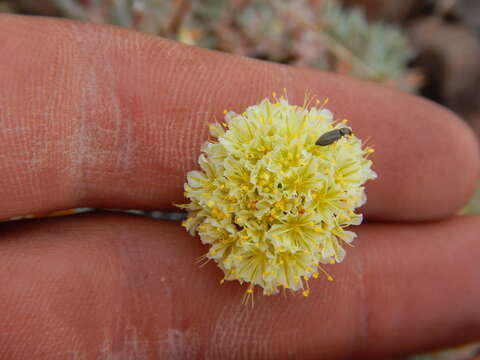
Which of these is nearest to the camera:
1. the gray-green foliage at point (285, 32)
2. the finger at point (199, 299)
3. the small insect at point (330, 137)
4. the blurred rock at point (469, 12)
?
the small insect at point (330, 137)

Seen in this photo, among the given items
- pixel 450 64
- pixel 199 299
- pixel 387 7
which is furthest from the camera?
pixel 387 7

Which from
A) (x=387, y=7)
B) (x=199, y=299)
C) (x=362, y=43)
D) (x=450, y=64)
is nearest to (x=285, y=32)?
(x=362, y=43)

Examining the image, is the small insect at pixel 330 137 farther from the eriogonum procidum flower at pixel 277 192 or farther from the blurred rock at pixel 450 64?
the blurred rock at pixel 450 64

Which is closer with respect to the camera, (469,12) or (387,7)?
(387,7)

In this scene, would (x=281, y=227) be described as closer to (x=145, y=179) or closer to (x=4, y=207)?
(x=145, y=179)

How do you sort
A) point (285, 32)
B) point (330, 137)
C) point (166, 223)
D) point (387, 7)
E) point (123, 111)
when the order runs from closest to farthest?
point (330, 137) → point (123, 111) → point (166, 223) → point (285, 32) → point (387, 7)

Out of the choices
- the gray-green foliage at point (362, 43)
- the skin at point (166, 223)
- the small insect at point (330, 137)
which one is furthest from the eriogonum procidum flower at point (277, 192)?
the gray-green foliage at point (362, 43)

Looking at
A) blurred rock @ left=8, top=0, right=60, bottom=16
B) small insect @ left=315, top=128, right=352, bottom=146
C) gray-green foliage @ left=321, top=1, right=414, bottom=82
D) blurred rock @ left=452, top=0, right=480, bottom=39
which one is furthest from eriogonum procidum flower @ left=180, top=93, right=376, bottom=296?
blurred rock @ left=452, top=0, right=480, bottom=39

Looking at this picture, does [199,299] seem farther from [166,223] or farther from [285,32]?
[285,32]
